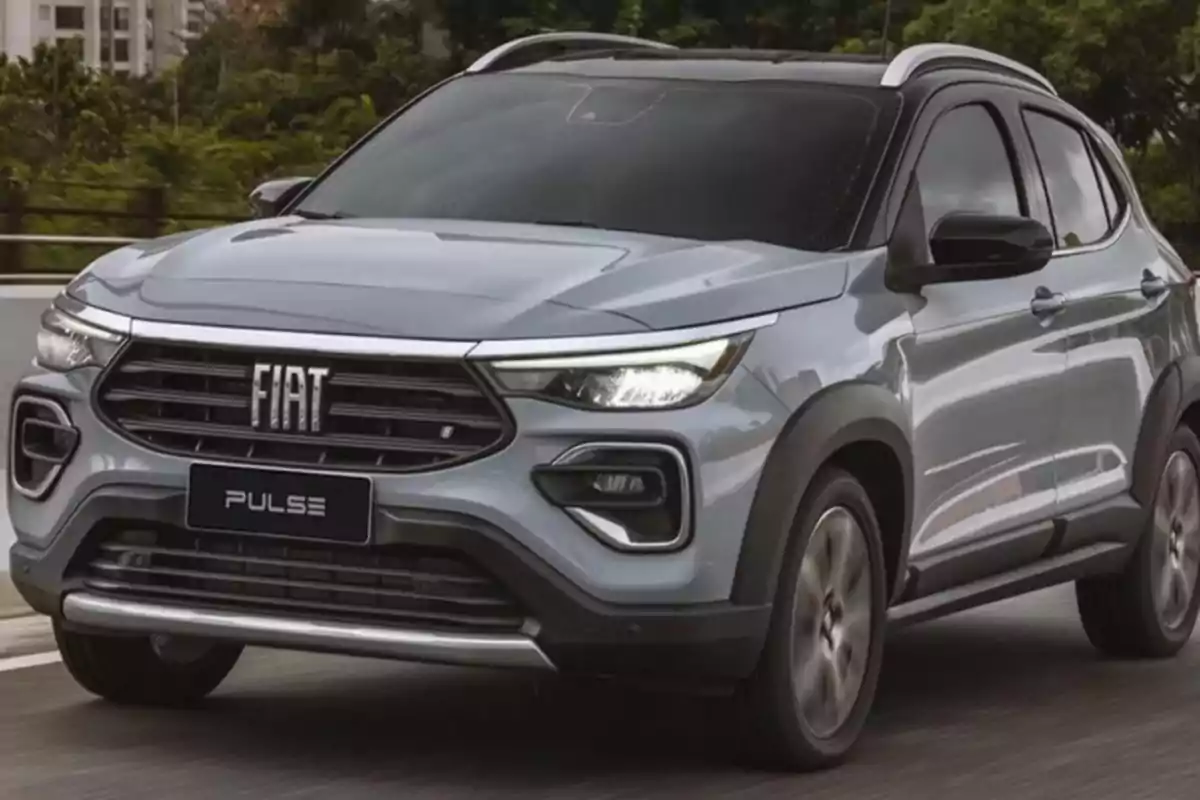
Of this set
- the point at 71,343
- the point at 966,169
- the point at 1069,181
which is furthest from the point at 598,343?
the point at 1069,181

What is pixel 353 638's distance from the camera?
20.8 feet

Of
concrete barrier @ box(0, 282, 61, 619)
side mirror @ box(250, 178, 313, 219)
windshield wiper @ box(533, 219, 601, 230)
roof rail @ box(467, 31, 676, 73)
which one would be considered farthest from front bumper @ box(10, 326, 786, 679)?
concrete barrier @ box(0, 282, 61, 619)

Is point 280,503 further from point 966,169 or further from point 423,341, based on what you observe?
point 966,169

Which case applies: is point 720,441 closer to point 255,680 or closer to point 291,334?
point 291,334

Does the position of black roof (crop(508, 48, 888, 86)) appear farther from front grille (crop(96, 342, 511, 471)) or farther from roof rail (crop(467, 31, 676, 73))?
front grille (crop(96, 342, 511, 471))

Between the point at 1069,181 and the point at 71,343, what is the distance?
3.44 meters

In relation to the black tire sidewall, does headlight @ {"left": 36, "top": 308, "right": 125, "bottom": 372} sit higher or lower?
higher

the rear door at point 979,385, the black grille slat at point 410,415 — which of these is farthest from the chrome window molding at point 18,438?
the rear door at point 979,385

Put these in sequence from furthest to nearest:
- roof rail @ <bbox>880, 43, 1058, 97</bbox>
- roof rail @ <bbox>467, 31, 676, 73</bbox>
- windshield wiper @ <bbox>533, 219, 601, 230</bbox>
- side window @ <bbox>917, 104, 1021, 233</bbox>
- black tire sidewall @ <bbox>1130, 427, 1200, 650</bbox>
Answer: black tire sidewall @ <bbox>1130, 427, 1200, 650</bbox>
roof rail @ <bbox>467, 31, 676, 73</bbox>
roof rail @ <bbox>880, 43, 1058, 97</bbox>
side window @ <bbox>917, 104, 1021, 233</bbox>
windshield wiper @ <bbox>533, 219, 601, 230</bbox>

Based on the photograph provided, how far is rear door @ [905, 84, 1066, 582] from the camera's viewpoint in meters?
7.44

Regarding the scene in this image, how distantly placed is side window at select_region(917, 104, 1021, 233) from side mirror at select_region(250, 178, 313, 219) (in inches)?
65.6

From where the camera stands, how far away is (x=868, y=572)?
23.3ft

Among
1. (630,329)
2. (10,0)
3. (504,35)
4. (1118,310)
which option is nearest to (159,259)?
(630,329)

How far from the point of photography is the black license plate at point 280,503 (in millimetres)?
6293
